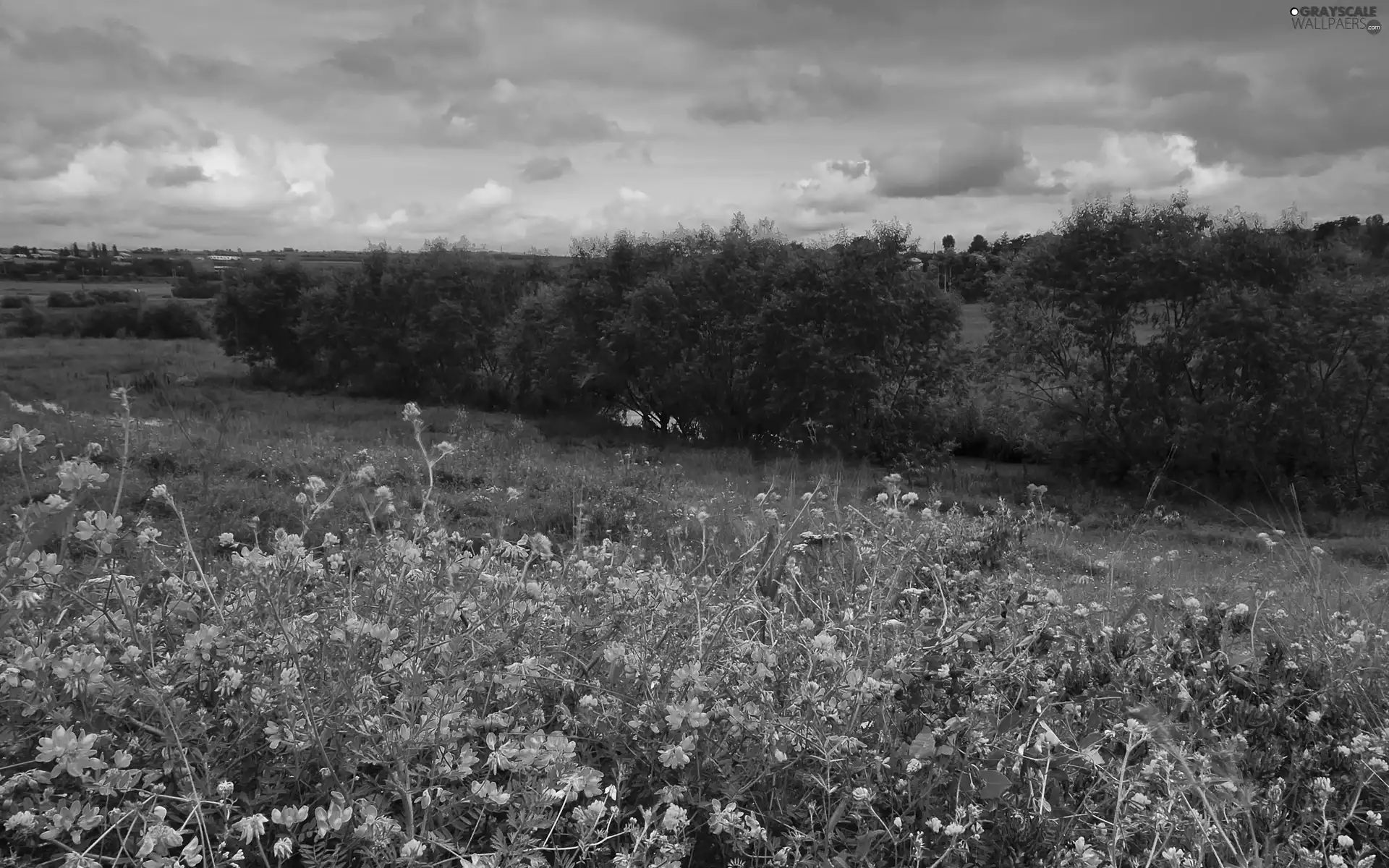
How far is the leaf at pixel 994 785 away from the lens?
5.82ft

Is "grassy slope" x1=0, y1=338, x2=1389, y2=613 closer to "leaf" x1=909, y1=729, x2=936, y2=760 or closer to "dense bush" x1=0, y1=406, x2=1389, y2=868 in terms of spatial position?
"dense bush" x1=0, y1=406, x2=1389, y2=868

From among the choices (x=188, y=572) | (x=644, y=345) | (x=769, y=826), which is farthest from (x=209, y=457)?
(x=644, y=345)

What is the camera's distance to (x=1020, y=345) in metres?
19.1

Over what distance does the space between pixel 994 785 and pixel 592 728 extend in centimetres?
82

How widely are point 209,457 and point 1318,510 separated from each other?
1744 cm

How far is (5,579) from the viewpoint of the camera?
175 cm

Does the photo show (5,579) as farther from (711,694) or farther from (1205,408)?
(1205,408)

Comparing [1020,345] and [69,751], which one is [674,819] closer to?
[69,751]

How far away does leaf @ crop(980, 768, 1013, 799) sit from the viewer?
1774mm

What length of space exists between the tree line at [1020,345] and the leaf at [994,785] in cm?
1565

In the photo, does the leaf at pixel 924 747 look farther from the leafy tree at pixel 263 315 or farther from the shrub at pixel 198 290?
the leafy tree at pixel 263 315

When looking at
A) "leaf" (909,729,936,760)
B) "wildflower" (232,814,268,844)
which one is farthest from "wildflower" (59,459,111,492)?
"leaf" (909,729,936,760)

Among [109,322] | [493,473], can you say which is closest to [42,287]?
[109,322]

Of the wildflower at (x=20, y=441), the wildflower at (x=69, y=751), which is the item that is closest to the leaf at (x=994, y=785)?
the wildflower at (x=69, y=751)
